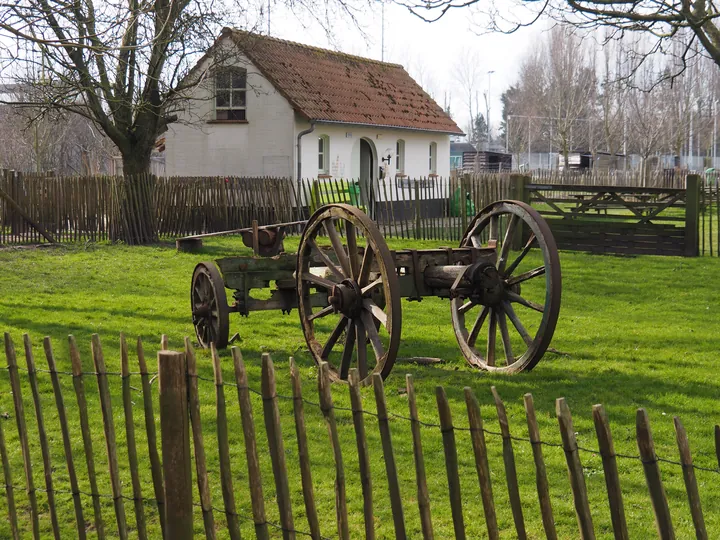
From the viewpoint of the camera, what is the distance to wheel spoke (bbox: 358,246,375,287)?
7.11 metres

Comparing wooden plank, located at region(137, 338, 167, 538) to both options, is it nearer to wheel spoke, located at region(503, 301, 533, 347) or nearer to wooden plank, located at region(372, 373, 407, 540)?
wooden plank, located at region(372, 373, 407, 540)

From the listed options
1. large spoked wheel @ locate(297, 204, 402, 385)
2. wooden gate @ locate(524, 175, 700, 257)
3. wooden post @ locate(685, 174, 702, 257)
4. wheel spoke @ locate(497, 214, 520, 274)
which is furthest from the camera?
wooden gate @ locate(524, 175, 700, 257)

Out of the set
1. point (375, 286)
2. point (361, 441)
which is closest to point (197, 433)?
point (361, 441)

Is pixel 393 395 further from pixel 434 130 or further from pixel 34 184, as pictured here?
pixel 434 130

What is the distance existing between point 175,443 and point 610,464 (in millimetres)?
1577

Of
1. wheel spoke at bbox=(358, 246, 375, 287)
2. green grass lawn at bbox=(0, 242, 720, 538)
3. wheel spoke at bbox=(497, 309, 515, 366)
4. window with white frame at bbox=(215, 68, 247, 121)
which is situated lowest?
green grass lawn at bbox=(0, 242, 720, 538)

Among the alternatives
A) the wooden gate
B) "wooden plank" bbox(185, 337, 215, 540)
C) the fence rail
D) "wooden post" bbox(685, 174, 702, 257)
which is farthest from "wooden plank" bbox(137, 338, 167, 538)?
the fence rail

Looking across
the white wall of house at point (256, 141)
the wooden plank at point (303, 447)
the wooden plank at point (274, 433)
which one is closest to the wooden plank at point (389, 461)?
the wooden plank at point (303, 447)

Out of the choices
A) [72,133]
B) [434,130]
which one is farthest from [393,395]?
[72,133]

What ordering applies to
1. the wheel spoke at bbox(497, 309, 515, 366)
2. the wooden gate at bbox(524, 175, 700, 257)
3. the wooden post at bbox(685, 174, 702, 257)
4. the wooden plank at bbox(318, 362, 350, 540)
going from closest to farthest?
the wooden plank at bbox(318, 362, 350, 540) → the wheel spoke at bbox(497, 309, 515, 366) → the wooden post at bbox(685, 174, 702, 257) → the wooden gate at bbox(524, 175, 700, 257)

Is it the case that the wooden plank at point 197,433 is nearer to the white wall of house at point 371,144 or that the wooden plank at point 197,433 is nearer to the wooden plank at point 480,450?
the wooden plank at point 480,450

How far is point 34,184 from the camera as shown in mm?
20953

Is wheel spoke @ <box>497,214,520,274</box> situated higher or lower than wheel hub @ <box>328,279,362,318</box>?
higher

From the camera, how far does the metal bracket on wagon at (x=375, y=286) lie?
7180 mm
